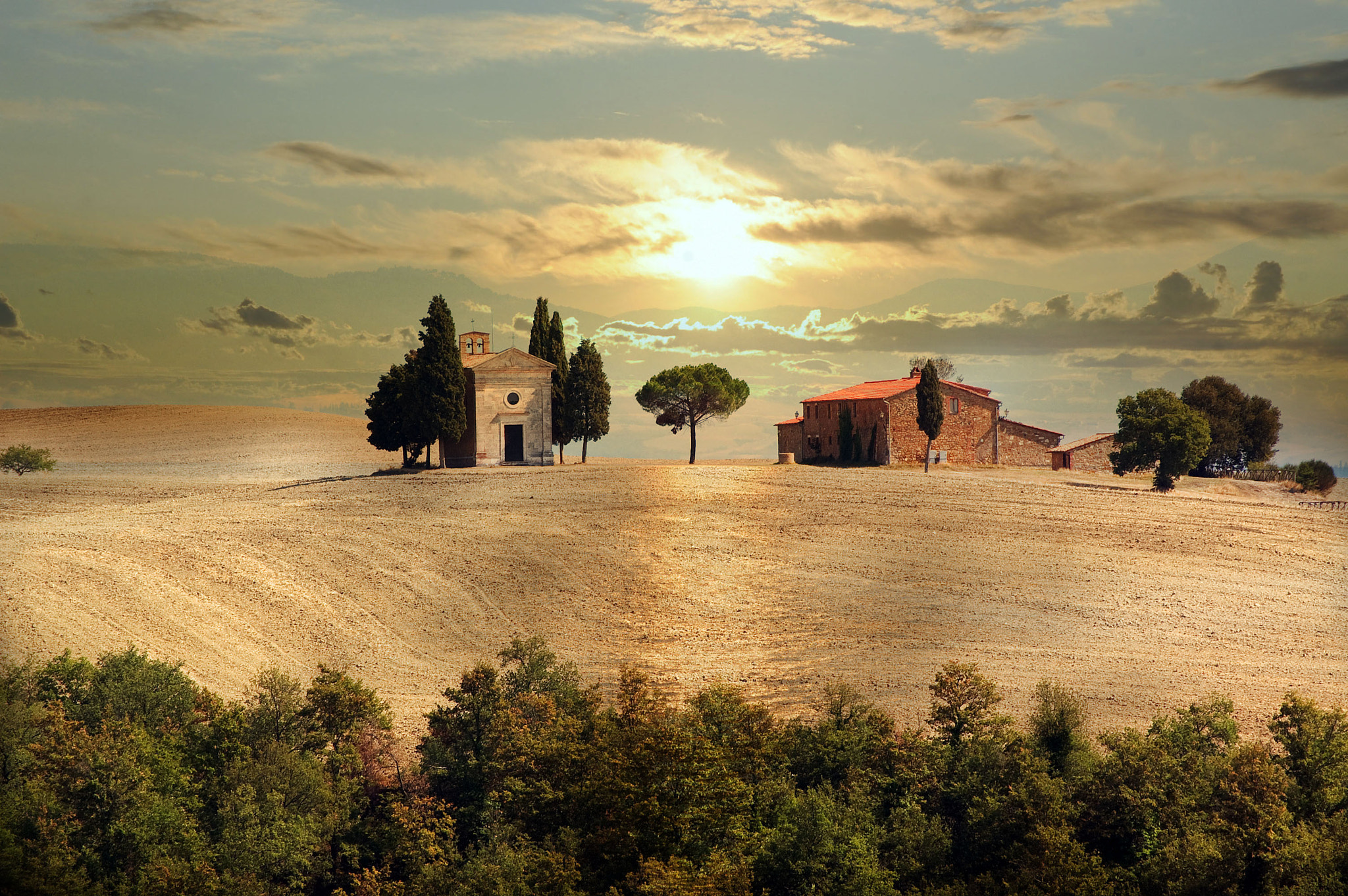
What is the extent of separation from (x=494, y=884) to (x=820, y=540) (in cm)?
2247

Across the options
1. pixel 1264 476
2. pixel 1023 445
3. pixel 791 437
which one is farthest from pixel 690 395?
pixel 1264 476

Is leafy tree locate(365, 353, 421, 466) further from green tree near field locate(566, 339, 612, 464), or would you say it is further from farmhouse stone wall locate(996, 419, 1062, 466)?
farmhouse stone wall locate(996, 419, 1062, 466)

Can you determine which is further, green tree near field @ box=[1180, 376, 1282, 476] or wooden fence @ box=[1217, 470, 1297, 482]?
green tree near field @ box=[1180, 376, 1282, 476]

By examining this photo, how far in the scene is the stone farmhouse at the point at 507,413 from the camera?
187 ft

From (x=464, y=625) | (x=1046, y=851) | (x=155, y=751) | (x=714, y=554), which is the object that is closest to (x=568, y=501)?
(x=714, y=554)

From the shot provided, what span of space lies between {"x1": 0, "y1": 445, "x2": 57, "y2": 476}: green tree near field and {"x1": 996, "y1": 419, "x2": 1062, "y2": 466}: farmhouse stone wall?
62.2m

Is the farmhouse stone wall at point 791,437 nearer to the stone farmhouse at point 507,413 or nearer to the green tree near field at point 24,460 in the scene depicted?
the stone farmhouse at point 507,413

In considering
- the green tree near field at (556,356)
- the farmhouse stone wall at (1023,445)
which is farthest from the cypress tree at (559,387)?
the farmhouse stone wall at (1023,445)

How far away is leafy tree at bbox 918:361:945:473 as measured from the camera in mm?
65562

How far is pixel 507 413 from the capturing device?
57500mm

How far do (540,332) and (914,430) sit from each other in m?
27.9

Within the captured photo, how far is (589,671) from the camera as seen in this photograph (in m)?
30.3

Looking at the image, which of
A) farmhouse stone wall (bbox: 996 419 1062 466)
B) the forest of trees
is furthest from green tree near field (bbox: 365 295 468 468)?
farmhouse stone wall (bbox: 996 419 1062 466)

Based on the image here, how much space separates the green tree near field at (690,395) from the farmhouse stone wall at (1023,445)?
2019 cm
